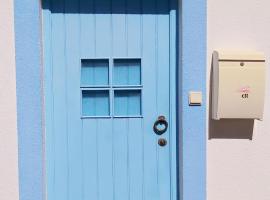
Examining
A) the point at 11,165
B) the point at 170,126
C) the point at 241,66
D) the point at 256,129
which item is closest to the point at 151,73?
the point at 170,126

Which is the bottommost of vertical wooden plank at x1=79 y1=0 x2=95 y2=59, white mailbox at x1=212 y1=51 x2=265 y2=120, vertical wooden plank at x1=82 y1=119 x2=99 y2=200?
vertical wooden plank at x1=82 y1=119 x2=99 y2=200

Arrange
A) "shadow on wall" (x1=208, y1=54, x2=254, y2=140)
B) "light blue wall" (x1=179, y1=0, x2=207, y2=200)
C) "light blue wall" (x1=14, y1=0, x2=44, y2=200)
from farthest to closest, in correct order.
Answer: "shadow on wall" (x1=208, y1=54, x2=254, y2=140) < "light blue wall" (x1=179, y1=0, x2=207, y2=200) < "light blue wall" (x1=14, y1=0, x2=44, y2=200)

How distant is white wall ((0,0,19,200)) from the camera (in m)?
3.20

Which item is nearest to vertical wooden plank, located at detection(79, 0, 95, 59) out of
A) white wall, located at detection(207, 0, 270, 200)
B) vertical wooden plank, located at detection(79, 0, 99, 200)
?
vertical wooden plank, located at detection(79, 0, 99, 200)

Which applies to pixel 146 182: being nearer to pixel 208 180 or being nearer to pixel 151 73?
pixel 208 180

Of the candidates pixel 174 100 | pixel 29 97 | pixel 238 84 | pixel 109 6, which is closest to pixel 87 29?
pixel 109 6

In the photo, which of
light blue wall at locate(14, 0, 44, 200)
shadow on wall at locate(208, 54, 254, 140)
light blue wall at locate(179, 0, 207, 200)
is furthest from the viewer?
shadow on wall at locate(208, 54, 254, 140)

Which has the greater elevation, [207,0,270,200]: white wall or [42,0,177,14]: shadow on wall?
[42,0,177,14]: shadow on wall

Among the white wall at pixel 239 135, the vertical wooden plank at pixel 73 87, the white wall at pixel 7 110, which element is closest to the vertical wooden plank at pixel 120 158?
the vertical wooden plank at pixel 73 87

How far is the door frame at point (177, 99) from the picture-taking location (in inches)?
126

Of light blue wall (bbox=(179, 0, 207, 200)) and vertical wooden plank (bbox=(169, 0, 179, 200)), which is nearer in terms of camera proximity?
light blue wall (bbox=(179, 0, 207, 200))

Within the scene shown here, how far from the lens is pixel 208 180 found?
3434 millimetres

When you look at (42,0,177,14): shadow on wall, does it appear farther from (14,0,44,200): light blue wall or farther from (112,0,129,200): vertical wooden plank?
(14,0,44,200): light blue wall

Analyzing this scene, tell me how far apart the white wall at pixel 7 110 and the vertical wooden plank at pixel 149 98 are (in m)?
1.08
